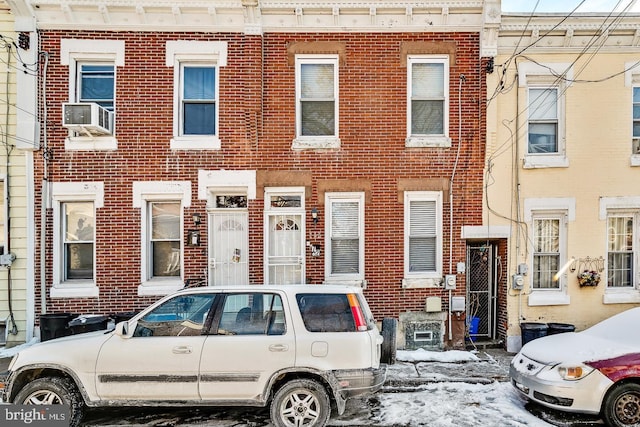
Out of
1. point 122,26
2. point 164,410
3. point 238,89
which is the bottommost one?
point 164,410

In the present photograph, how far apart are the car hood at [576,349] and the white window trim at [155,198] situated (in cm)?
674

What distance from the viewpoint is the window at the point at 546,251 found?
8789 millimetres

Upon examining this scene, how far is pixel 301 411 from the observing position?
4.89 m

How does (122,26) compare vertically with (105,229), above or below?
above

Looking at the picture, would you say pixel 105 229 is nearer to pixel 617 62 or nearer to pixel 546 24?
pixel 546 24

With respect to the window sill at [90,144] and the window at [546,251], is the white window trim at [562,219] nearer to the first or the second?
the window at [546,251]

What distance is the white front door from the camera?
28.0ft

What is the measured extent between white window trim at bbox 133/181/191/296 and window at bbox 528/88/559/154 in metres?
7.71

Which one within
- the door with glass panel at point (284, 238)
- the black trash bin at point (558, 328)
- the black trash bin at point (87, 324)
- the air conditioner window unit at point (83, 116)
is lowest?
the black trash bin at point (558, 328)

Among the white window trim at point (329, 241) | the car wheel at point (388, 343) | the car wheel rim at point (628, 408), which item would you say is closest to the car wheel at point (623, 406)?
the car wheel rim at point (628, 408)

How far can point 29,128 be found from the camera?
8242 millimetres

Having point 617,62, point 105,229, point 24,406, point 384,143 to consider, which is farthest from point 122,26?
point 617,62

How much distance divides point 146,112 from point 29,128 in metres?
2.40

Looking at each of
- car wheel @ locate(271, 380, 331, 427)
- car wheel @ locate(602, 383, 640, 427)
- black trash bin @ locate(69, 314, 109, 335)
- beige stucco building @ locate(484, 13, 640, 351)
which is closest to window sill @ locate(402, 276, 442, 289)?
beige stucco building @ locate(484, 13, 640, 351)
